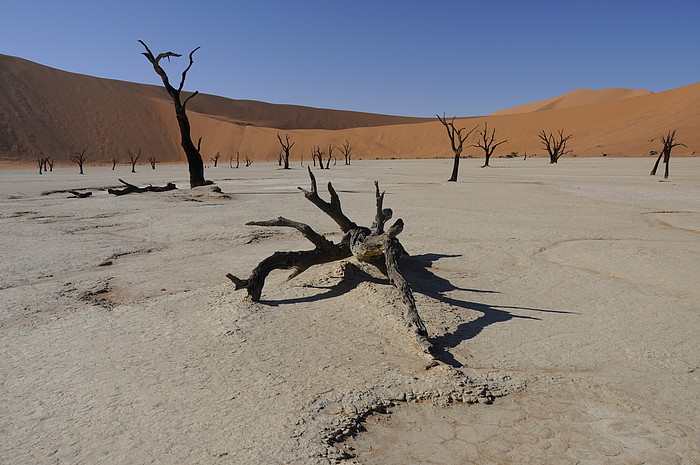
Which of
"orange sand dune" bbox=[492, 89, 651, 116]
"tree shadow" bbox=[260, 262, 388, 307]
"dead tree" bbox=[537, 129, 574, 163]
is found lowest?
"tree shadow" bbox=[260, 262, 388, 307]

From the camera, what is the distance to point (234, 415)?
2.56 metres

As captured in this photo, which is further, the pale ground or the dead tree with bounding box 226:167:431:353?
the dead tree with bounding box 226:167:431:353

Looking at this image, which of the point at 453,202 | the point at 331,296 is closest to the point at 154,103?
the point at 453,202

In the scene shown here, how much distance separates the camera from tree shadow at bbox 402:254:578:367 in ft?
11.2

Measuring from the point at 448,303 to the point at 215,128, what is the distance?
83421 mm

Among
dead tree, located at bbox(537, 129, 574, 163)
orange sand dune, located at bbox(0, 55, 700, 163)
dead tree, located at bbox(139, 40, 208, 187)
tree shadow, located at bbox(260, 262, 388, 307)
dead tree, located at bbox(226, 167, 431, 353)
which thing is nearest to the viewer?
dead tree, located at bbox(226, 167, 431, 353)

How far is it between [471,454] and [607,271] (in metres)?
3.86

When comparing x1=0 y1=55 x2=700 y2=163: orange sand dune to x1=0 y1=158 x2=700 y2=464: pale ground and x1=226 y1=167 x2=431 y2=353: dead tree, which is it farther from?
x1=226 y1=167 x2=431 y2=353: dead tree

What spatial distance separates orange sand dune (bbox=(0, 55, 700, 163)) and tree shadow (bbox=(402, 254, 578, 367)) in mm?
48071

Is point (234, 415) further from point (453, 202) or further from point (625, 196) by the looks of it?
point (625, 196)

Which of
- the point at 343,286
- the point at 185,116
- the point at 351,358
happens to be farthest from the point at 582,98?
the point at 351,358

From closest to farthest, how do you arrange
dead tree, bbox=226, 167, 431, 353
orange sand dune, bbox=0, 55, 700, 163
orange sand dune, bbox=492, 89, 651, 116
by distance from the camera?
dead tree, bbox=226, 167, 431, 353 < orange sand dune, bbox=0, 55, 700, 163 < orange sand dune, bbox=492, 89, 651, 116

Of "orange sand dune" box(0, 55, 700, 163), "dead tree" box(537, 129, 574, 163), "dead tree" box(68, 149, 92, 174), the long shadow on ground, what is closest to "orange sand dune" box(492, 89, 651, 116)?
"orange sand dune" box(0, 55, 700, 163)

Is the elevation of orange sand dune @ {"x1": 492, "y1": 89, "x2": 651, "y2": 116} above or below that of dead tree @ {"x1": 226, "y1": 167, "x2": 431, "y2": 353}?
above
